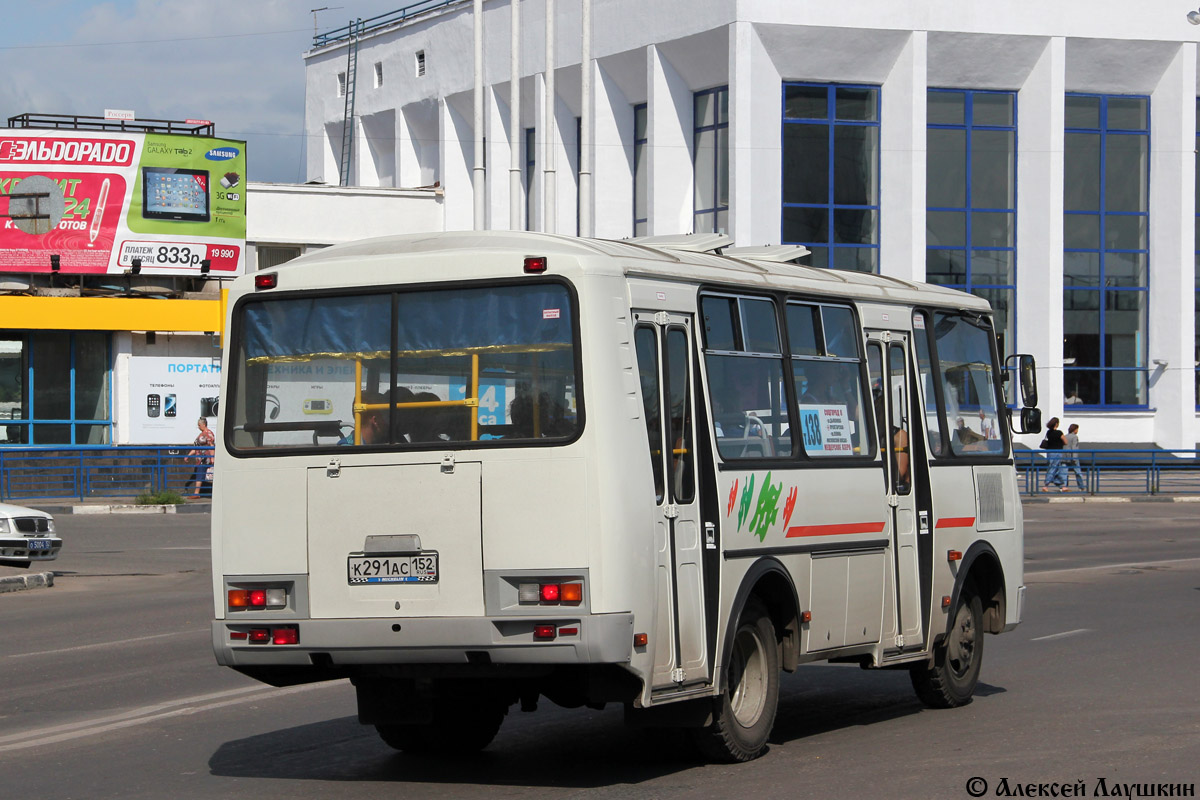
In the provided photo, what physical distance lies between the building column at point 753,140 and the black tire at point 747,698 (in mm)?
36944

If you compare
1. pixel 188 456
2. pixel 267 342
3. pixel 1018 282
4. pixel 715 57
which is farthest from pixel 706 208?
pixel 267 342

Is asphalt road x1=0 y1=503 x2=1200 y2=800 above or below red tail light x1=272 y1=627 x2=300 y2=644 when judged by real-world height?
below

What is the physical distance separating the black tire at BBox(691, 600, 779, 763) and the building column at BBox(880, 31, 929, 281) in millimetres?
38663

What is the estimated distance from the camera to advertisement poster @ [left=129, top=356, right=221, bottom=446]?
4100 centimetres

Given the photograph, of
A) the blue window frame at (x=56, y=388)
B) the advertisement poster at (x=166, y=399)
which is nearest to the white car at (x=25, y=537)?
the advertisement poster at (x=166, y=399)

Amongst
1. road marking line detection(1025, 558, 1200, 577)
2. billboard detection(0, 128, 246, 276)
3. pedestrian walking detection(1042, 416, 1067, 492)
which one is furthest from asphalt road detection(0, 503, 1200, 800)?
billboard detection(0, 128, 246, 276)

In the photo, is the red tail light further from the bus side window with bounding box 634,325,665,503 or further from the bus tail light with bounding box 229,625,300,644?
the bus side window with bounding box 634,325,665,503

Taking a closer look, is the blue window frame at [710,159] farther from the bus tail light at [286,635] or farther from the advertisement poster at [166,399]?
the bus tail light at [286,635]

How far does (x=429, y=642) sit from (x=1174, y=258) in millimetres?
45712

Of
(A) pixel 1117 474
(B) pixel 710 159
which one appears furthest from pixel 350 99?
Result: (A) pixel 1117 474

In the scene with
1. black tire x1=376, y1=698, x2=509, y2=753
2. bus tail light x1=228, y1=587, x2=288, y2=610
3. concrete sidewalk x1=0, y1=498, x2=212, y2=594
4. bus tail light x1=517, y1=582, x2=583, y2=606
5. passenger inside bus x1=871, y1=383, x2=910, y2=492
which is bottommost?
concrete sidewalk x1=0, y1=498, x2=212, y2=594

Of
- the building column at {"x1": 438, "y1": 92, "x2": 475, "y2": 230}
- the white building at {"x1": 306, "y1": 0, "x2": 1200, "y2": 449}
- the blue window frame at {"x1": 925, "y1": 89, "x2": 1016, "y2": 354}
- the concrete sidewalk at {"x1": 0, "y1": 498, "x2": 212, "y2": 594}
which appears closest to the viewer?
the concrete sidewalk at {"x1": 0, "y1": 498, "x2": 212, "y2": 594}

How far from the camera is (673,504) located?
802cm

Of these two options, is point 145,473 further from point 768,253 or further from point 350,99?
point 350,99
